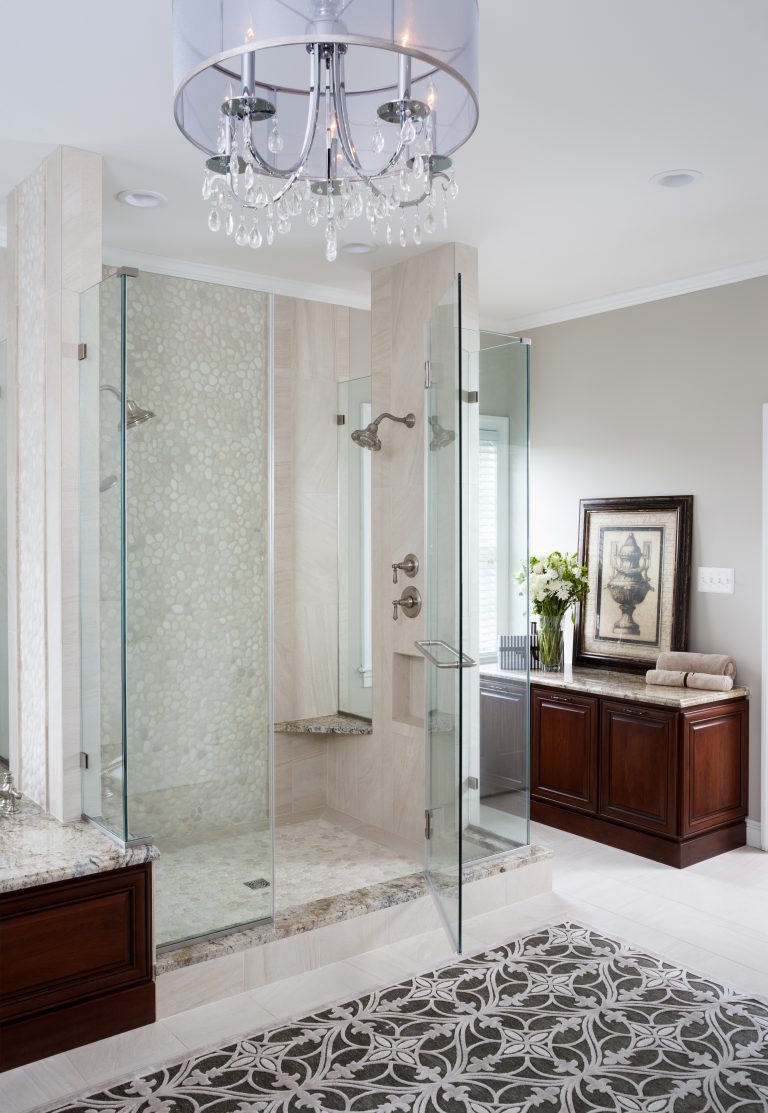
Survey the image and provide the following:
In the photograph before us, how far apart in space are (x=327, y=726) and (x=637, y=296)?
2813 mm

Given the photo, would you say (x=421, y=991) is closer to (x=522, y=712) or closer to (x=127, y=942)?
(x=127, y=942)

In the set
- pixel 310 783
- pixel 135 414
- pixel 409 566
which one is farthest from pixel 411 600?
pixel 135 414

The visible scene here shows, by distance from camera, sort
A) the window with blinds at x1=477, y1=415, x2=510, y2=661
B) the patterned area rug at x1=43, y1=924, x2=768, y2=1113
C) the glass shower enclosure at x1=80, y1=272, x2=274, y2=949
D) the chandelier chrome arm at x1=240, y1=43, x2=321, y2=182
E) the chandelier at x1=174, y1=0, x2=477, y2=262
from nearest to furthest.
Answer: the chandelier at x1=174, y1=0, x2=477, y2=262, the chandelier chrome arm at x1=240, y1=43, x2=321, y2=182, the patterned area rug at x1=43, y1=924, x2=768, y2=1113, the glass shower enclosure at x1=80, y1=272, x2=274, y2=949, the window with blinds at x1=477, y1=415, x2=510, y2=661

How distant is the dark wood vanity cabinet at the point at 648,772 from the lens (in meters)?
4.12

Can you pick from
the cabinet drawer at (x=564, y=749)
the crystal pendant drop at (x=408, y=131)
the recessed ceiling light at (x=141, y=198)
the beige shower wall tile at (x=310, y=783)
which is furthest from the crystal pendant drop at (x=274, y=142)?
the beige shower wall tile at (x=310, y=783)

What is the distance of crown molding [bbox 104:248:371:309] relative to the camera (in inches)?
161

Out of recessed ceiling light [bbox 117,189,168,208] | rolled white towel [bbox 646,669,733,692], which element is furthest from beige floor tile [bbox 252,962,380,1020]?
recessed ceiling light [bbox 117,189,168,208]

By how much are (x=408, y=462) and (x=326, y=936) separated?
210 cm

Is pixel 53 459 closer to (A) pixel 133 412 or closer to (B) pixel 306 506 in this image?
(A) pixel 133 412

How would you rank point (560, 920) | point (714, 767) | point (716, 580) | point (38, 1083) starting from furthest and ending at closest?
1. point (716, 580)
2. point (714, 767)
3. point (560, 920)
4. point (38, 1083)

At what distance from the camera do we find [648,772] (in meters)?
4.23

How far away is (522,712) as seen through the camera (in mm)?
3787

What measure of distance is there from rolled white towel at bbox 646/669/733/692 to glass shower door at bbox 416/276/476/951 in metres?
1.55

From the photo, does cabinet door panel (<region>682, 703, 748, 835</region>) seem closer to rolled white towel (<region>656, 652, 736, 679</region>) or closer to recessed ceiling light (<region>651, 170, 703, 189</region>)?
rolled white towel (<region>656, 652, 736, 679</region>)
